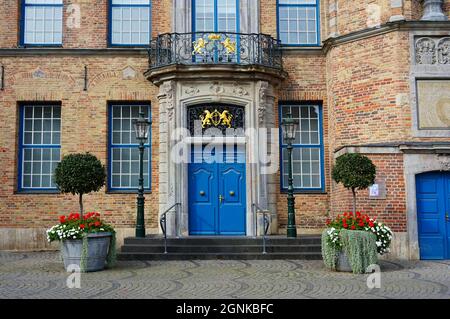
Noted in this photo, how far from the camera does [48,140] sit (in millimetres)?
13891

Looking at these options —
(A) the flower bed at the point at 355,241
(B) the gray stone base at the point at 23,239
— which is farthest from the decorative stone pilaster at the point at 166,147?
(A) the flower bed at the point at 355,241

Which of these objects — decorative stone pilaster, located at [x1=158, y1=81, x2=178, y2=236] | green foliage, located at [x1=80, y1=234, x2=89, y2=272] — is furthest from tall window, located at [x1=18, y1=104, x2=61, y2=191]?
green foliage, located at [x1=80, y1=234, x2=89, y2=272]

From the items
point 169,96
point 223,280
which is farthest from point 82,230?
point 169,96

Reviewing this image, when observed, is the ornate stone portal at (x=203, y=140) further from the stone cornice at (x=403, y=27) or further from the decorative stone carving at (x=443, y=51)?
the decorative stone carving at (x=443, y=51)

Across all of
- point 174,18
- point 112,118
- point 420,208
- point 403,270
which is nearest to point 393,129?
point 420,208

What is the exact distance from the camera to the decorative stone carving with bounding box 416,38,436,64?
12219 mm

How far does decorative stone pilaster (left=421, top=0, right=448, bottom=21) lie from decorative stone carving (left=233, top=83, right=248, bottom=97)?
490 cm

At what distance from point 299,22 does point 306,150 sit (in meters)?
3.83

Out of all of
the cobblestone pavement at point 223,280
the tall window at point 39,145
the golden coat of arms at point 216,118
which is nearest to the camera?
the cobblestone pavement at point 223,280

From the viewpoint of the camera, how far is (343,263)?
980cm

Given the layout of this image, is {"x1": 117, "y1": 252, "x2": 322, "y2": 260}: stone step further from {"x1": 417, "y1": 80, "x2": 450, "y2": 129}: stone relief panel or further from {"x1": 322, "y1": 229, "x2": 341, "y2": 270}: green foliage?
{"x1": 417, "y1": 80, "x2": 450, "y2": 129}: stone relief panel

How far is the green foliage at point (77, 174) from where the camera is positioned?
10.2 m

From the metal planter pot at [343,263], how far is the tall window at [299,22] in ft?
22.9

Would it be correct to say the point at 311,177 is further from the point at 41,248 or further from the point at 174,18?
the point at 41,248
